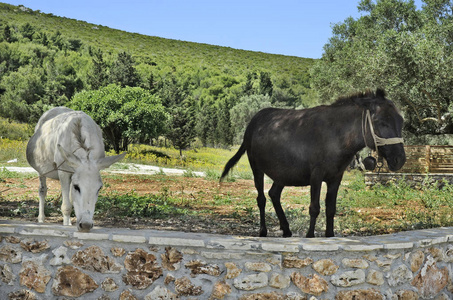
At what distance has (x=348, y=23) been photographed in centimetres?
2983

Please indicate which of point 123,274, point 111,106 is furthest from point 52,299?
point 111,106

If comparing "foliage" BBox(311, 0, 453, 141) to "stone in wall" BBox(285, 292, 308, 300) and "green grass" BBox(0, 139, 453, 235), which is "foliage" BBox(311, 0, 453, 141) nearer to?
"green grass" BBox(0, 139, 453, 235)

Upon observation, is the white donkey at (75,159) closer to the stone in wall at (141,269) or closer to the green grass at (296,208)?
the stone in wall at (141,269)

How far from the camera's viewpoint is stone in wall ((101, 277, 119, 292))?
160 inches

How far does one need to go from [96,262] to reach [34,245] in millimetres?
622

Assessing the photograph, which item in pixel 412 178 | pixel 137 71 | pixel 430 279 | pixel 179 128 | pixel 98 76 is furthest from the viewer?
pixel 137 71

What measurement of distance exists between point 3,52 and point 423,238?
63064mm

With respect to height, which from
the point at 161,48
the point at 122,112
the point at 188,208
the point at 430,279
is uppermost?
the point at 161,48

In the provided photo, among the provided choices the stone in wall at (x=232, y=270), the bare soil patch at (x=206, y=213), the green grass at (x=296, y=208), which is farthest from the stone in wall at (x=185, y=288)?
the green grass at (x=296, y=208)

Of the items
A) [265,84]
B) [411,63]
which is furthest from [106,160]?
[265,84]

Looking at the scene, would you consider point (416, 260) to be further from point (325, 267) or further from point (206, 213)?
point (206, 213)

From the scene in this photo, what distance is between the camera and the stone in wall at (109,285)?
406cm

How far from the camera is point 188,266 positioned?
3.99 meters

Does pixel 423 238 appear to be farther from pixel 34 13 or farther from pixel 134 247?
pixel 34 13
